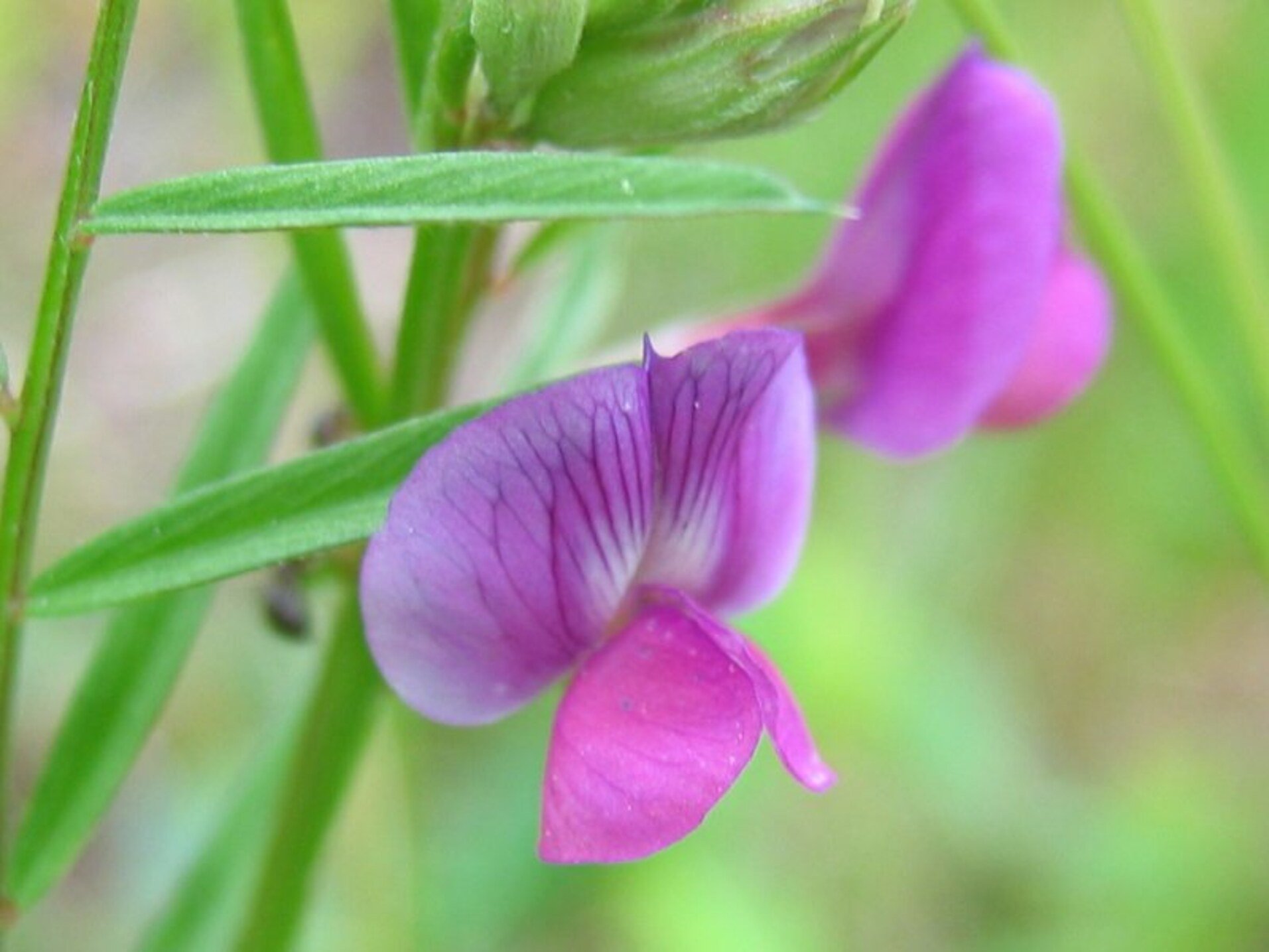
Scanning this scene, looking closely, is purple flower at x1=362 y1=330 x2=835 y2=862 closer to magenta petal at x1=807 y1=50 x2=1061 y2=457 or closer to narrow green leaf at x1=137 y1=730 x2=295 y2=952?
magenta petal at x1=807 y1=50 x2=1061 y2=457

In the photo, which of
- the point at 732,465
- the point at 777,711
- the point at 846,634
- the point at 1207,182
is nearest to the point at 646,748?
the point at 777,711

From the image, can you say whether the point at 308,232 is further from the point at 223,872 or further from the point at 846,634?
the point at 846,634

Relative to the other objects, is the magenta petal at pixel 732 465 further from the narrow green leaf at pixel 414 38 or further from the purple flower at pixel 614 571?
the narrow green leaf at pixel 414 38

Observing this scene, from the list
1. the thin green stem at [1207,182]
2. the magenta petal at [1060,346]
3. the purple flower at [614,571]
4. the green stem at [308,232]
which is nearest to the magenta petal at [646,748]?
the purple flower at [614,571]

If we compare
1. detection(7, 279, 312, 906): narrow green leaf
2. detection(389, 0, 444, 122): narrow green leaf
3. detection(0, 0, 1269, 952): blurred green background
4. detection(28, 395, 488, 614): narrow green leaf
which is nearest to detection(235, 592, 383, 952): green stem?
detection(7, 279, 312, 906): narrow green leaf

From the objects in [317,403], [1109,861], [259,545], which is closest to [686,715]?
[259,545]
